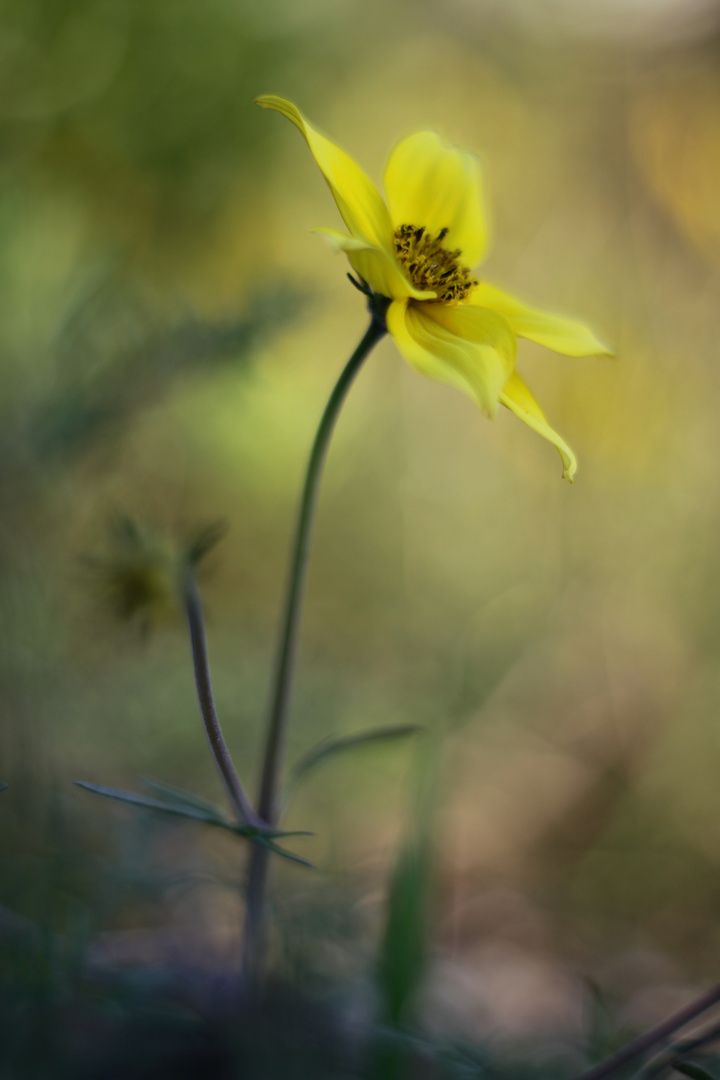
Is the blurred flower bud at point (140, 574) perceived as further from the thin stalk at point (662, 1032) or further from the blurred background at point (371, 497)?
the thin stalk at point (662, 1032)

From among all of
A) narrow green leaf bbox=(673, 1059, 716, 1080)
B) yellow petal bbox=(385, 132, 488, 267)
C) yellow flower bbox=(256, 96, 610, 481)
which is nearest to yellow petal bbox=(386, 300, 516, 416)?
yellow flower bbox=(256, 96, 610, 481)

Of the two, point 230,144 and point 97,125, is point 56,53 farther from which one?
point 230,144

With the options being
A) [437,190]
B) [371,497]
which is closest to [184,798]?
[437,190]

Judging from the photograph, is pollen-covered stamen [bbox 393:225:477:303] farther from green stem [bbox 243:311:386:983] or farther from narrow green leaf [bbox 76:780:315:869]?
narrow green leaf [bbox 76:780:315:869]

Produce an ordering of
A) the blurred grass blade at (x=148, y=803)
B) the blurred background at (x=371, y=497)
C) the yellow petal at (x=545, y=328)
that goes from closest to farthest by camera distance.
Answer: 1. the blurred grass blade at (x=148, y=803)
2. the yellow petal at (x=545, y=328)
3. the blurred background at (x=371, y=497)

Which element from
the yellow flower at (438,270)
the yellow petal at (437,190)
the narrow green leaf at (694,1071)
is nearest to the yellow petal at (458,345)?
the yellow flower at (438,270)

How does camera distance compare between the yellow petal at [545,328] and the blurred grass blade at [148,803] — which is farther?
the yellow petal at [545,328]
